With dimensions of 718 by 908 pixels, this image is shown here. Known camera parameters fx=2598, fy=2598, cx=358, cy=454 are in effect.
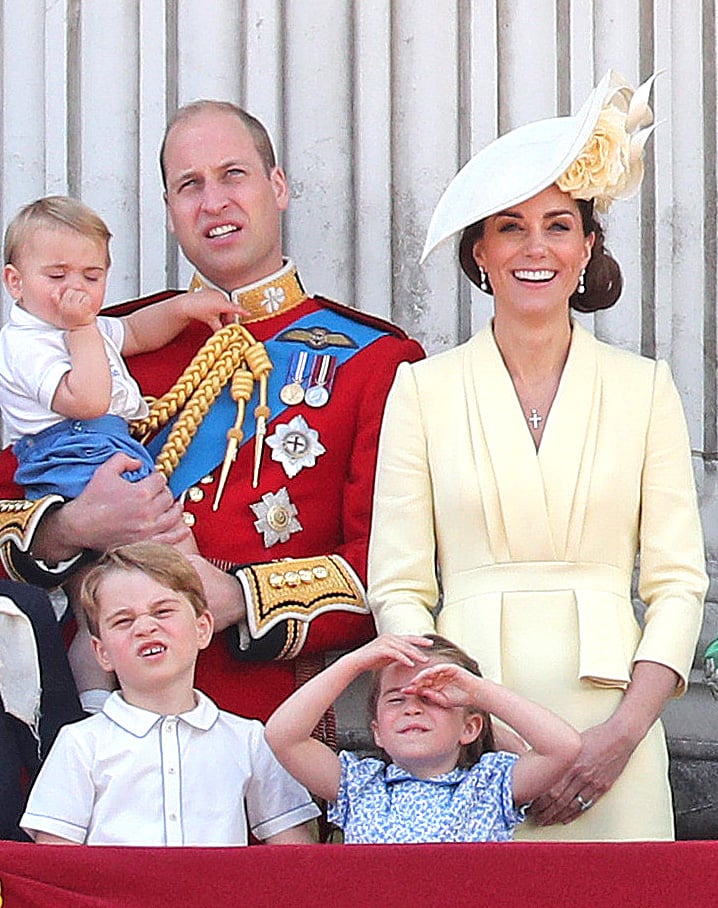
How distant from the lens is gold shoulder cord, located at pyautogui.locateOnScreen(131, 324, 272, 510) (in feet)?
13.9

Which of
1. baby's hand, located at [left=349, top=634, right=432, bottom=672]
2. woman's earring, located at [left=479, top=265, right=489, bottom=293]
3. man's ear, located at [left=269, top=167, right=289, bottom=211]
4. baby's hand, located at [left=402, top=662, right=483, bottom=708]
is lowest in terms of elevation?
baby's hand, located at [left=402, top=662, right=483, bottom=708]

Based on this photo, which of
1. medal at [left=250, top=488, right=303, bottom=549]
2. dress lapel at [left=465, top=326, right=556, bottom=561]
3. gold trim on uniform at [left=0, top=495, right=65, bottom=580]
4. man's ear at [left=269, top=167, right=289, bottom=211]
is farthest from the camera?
man's ear at [left=269, top=167, right=289, bottom=211]

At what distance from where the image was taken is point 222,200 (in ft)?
14.3

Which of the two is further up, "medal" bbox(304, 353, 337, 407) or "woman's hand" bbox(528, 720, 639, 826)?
"medal" bbox(304, 353, 337, 407)

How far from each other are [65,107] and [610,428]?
1673 millimetres

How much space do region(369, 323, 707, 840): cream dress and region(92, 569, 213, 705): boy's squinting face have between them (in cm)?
32

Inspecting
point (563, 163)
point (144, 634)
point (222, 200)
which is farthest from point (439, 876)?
point (222, 200)

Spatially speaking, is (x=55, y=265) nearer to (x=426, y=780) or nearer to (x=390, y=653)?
(x=390, y=653)

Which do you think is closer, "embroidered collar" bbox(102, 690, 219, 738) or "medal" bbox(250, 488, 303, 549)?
"embroidered collar" bbox(102, 690, 219, 738)

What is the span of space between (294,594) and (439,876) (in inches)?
34.5

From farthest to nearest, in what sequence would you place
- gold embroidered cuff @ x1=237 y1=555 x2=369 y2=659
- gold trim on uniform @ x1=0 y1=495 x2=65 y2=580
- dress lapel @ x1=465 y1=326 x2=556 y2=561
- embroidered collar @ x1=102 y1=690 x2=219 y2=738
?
gold trim on uniform @ x1=0 y1=495 x2=65 y2=580
gold embroidered cuff @ x1=237 y1=555 x2=369 y2=659
dress lapel @ x1=465 y1=326 x2=556 y2=561
embroidered collar @ x1=102 y1=690 x2=219 y2=738

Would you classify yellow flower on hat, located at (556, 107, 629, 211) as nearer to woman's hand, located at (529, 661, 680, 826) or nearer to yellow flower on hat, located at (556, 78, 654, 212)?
yellow flower on hat, located at (556, 78, 654, 212)

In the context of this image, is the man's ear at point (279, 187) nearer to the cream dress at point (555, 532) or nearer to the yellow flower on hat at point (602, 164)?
the cream dress at point (555, 532)

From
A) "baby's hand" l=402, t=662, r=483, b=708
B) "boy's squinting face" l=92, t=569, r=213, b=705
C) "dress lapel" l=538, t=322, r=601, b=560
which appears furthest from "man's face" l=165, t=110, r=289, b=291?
"baby's hand" l=402, t=662, r=483, b=708
